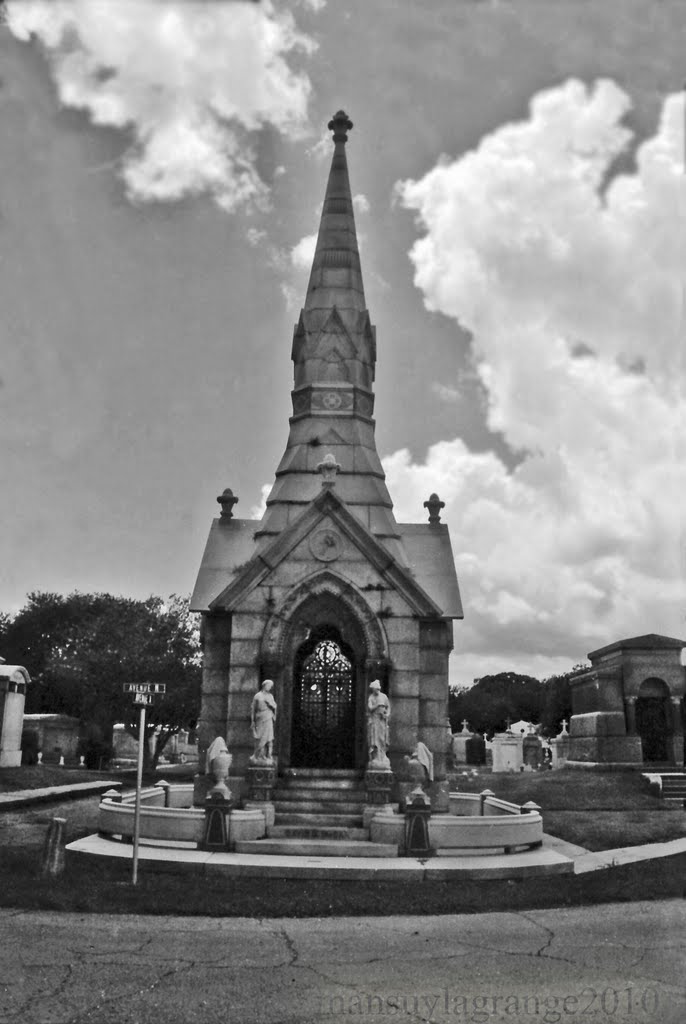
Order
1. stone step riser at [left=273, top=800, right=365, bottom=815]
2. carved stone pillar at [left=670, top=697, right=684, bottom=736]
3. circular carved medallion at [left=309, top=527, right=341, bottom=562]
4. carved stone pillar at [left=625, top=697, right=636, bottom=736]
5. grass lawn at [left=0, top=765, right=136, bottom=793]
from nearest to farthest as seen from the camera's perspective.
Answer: stone step riser at [left=273, top=800, right=365, bottom=815] < circular carved medallion at [left=309, top=527, right=341, bottom=562] < grass lawn at [left=0, top=765, right=136, bottom=793] < carved stone pillar at [left=670, top=697, right=684, bottom=736] < carved stone pillar at [left=625, top=697, right=636, bottom=736]

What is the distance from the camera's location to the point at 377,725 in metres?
16.2

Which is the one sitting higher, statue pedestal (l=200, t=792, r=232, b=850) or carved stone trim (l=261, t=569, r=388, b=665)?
carved stone trim (l=261, t=569, r=388, b=665)

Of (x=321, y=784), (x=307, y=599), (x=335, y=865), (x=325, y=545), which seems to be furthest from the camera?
(x=325, y=545)

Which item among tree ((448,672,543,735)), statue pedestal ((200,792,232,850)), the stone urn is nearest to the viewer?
statue pedestal ((200,792,232,850))

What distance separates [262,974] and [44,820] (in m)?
15.7

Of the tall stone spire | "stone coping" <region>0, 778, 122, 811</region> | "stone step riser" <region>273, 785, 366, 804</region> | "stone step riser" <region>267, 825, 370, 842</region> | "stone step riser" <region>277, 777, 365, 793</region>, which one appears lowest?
"stone coping" <region>0, 778, 122, 811</region>

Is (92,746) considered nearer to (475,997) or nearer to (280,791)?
(280,791)

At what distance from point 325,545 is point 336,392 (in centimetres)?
480

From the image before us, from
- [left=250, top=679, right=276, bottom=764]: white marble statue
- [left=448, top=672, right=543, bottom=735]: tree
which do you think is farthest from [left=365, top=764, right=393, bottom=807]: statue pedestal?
[left=448, top=672, right=543, bottom=735]: tree

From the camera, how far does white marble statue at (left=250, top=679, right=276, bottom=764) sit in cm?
1616

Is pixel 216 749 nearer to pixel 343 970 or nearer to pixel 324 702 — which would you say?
pixel 324 702

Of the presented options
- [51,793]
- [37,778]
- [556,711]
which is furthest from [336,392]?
[556,711]

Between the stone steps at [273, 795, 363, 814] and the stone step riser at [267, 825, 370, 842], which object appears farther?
the stone steps at [273, 795, 363, 814]

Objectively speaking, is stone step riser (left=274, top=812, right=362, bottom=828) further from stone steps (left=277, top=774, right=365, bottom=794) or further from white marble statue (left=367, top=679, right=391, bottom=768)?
white marble statue (left=367, top=679, right=391, bottom=768)
